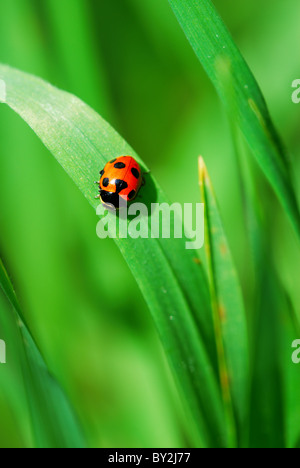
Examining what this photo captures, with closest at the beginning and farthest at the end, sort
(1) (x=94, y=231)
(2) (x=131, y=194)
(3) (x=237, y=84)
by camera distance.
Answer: (3) (x=237, y=84) < (2) (x=131, y=194) < (1) (x=94, y=231)

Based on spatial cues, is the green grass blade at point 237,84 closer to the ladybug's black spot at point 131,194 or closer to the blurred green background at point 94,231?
the ladybug's black spot at point 131,194

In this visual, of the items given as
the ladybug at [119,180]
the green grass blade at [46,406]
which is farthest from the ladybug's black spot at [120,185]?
the green grass blade at [46,406]

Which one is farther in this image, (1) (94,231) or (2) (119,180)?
(1) (94,231)

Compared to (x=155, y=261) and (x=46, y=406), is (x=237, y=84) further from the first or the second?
(x=46, y=406)

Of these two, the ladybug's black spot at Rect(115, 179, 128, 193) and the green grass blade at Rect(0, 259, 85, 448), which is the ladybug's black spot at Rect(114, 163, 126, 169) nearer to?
the ladybug's black spot at Rect(115, 179, 128, 193)


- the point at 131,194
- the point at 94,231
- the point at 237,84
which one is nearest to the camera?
the point at 237,84

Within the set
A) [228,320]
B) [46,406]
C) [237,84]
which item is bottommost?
[46,406]

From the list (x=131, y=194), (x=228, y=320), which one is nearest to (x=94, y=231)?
(x=131, y=194)

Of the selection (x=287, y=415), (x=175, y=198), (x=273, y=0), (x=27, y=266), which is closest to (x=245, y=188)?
(x=287, y=415)
